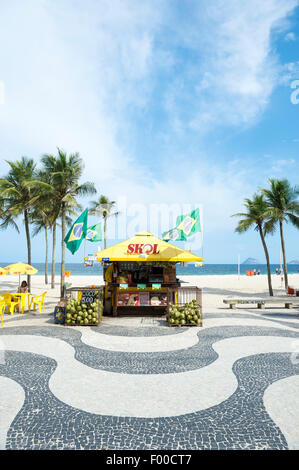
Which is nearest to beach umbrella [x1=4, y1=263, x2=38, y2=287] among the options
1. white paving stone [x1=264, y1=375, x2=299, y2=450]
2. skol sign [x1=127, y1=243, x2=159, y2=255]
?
skol sign [x1=127, y1=243, x2=159, y2=255]

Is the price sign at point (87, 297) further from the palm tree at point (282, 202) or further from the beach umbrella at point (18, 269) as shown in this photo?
the palm tree at point (282, 202)

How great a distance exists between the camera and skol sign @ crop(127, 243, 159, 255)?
452 inches

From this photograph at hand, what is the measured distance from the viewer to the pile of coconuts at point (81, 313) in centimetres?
998

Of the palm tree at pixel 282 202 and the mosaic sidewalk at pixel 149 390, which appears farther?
the palm tree at pixel 282 202

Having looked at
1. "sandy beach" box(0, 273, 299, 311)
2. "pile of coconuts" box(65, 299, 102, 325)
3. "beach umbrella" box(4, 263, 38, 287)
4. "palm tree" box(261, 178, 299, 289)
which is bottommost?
"sandy beach" box(0, 273, 299, 311)

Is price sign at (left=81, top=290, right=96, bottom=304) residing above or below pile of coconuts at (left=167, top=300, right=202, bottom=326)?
above

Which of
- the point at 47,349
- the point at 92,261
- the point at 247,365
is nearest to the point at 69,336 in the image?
the point at 47,349

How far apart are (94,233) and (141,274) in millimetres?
4280

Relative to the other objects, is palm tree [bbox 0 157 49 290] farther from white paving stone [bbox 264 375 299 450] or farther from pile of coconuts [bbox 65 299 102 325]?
white paving stone [bbox 264 375 299 450]

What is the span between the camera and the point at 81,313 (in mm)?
10023

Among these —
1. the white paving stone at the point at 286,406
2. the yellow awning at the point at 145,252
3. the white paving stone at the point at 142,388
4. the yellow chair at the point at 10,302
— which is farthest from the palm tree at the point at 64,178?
the white paving stone at the point at 286,406

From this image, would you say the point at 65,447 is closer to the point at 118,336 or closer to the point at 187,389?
the point at 187,389

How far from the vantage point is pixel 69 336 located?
8.48 metres

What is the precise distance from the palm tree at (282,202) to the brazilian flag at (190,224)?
45.9 feet
